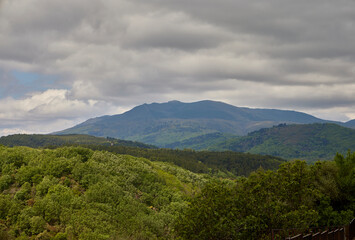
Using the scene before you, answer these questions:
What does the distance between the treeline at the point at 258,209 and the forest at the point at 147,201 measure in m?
0.11

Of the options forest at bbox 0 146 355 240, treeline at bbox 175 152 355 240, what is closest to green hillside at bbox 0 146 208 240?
forest at bbox 0 146 355 240

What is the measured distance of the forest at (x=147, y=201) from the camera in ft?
115

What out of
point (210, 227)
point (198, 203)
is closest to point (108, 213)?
point (198, 203)

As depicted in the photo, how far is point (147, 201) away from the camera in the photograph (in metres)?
66.2

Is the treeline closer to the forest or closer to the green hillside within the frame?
the forest

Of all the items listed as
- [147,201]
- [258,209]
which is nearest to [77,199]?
[147,201]

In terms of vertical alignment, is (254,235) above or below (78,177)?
below

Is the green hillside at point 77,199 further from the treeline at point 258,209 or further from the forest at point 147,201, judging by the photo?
the treeline at point 258,209

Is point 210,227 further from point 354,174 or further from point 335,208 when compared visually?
point 354,174

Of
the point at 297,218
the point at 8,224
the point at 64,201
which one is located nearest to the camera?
the point at 297,218

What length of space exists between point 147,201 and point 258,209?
35.9 m

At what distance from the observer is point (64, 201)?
4797 cm

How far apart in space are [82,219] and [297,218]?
30002 millimetres

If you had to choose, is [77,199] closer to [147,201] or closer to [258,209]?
[147,201]
